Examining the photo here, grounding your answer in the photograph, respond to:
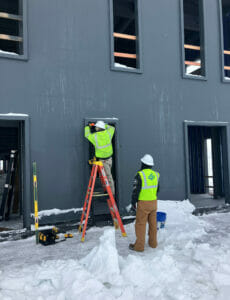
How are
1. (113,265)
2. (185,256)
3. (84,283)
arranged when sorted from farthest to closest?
(185,256)
(113,265)
(84,283)

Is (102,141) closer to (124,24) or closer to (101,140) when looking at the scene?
(101,140)

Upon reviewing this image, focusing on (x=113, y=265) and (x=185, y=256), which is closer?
(x=113, y=265)

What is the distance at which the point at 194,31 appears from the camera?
38.7 feet

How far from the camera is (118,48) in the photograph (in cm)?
1296

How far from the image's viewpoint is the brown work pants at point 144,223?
485 centimetres

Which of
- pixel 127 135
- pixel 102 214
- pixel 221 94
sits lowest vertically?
pixel 102 214

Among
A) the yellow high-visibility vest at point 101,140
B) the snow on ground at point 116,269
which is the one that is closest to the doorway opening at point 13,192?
the yellow high-visibility vest at point 101,140

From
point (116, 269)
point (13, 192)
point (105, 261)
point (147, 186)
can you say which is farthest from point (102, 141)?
point (13, 192)

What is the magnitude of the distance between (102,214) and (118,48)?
9124 millimetres

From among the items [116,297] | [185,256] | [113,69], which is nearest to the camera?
[116,297]

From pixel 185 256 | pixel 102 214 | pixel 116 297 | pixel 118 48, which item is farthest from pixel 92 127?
pixel 118 48

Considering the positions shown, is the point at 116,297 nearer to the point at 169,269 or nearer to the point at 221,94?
the point at 169,269

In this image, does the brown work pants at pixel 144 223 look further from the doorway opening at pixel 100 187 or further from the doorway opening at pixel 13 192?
the doorway opening at pixel 13 192

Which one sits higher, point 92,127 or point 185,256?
point 92,127
